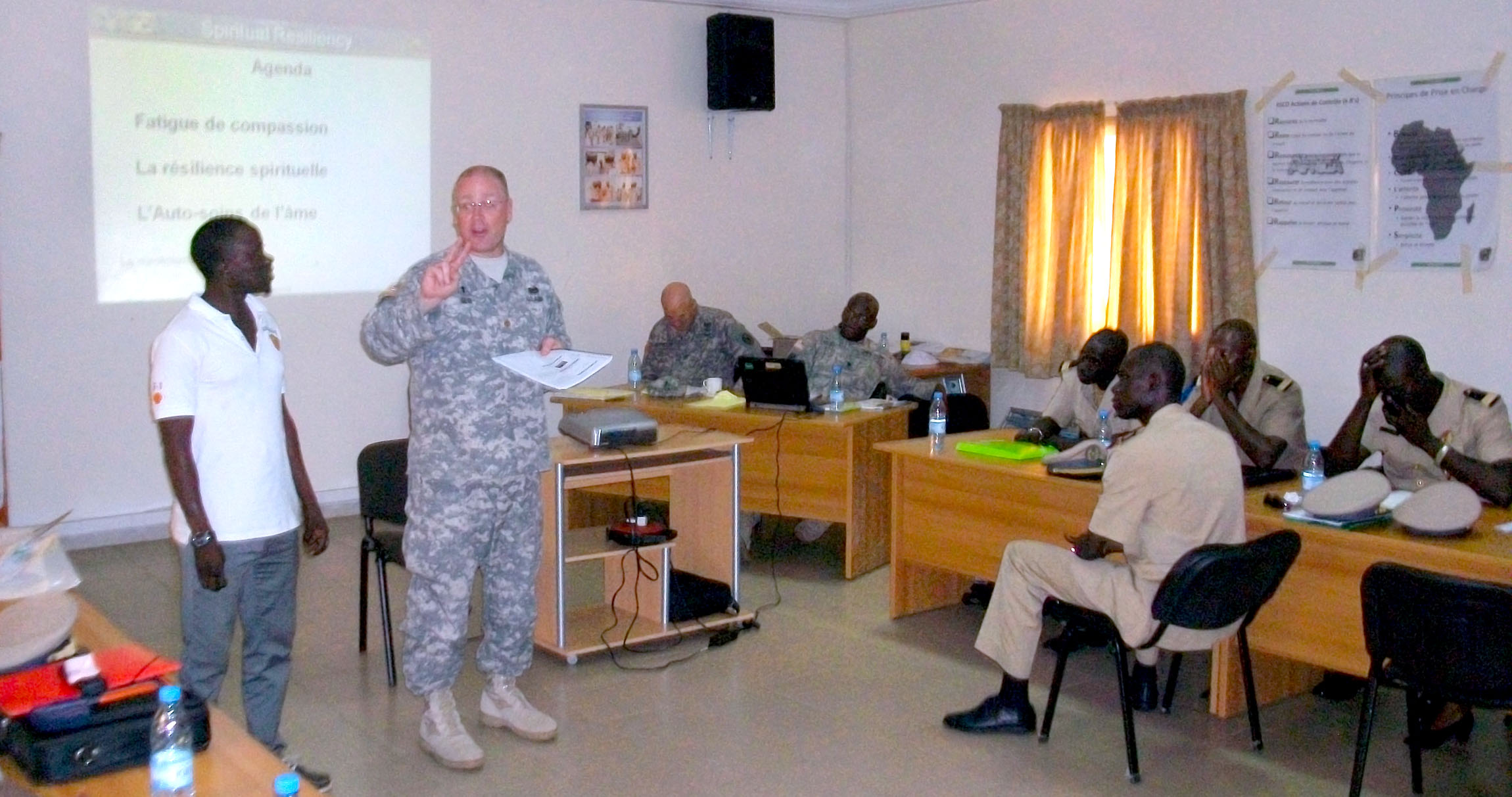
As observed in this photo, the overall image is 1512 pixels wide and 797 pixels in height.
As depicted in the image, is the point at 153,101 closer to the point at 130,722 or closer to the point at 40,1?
the point at 40,1

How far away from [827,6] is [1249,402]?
483cm

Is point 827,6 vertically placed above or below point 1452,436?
above

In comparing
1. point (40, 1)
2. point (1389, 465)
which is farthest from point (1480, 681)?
point (40, 1)

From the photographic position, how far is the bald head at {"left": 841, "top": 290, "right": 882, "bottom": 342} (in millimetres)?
6824

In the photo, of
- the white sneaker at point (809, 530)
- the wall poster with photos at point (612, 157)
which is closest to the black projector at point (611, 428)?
the white sneaker at point (809, 530)

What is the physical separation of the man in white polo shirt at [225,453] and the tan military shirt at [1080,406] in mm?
3159

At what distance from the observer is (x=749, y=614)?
5.35 meters

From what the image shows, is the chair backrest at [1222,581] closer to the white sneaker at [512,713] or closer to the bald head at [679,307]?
the white sneaker at [512,713]

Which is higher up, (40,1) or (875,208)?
(40,1)

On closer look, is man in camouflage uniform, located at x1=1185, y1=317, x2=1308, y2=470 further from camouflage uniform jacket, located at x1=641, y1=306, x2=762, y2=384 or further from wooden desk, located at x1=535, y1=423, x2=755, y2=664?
camouflage uniform jacket, located at x1=641, y1=306, x2=762, y2=384

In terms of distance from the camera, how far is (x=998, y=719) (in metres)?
4.22

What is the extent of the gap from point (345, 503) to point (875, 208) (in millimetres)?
3997

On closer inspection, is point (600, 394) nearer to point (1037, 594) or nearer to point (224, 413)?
point (1037, 594)

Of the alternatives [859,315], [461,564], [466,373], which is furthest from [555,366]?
[859,315]
